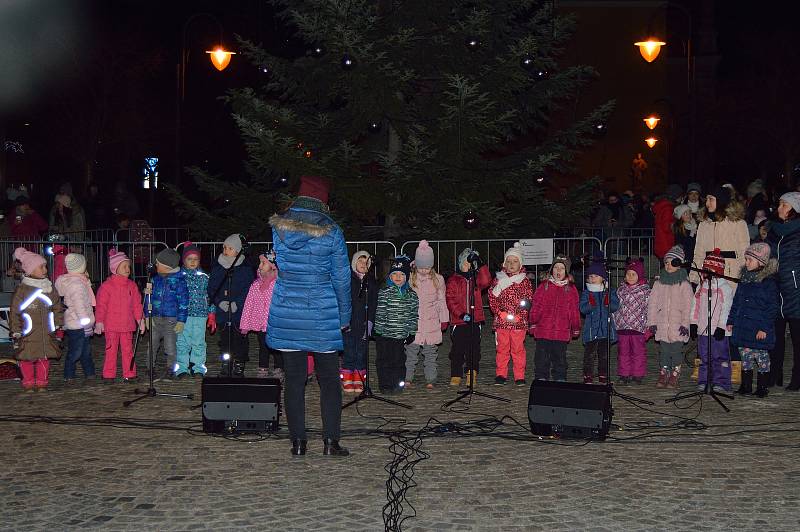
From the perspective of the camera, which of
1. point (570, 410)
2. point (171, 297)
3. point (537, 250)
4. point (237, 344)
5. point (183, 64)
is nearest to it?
point (570, 410)

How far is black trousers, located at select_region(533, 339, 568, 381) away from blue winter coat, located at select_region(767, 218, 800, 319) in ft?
8.65

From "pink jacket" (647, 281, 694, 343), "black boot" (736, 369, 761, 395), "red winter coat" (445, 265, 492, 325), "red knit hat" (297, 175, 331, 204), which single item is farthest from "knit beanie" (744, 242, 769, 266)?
"red knit hat" (297, 175, 331, 204)

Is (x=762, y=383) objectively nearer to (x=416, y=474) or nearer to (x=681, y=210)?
(x=416, y=474)

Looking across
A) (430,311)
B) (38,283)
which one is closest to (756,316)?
(430,311)

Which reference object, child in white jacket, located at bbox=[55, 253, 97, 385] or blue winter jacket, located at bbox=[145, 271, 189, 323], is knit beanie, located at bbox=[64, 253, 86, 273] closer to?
child in white jacket, located at bbox=[55, 253, 97, 385]

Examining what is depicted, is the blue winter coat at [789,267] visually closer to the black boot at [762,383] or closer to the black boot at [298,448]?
the black boot at [762,383]

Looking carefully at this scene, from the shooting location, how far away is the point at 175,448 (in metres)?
8.74

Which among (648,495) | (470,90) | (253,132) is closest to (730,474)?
(648,495)

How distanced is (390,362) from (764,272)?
4.43 m

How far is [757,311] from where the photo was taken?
1139cm

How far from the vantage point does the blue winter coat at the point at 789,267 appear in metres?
11.7

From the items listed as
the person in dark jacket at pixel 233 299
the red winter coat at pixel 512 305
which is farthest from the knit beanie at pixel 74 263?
the red winter coat at pixel 512 305

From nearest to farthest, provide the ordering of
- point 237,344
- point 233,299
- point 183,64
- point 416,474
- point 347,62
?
point 416,474 < point 233,299 < point 237,344 < point 347,62 < point 183,64

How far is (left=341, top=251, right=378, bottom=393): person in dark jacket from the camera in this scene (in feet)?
38.8
